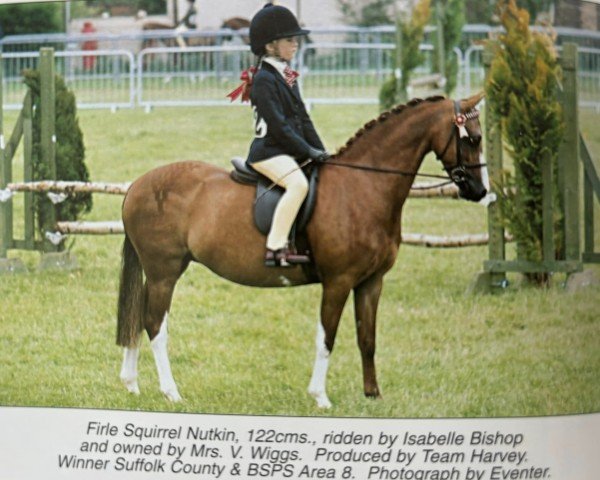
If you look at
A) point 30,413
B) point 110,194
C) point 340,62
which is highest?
point 340,62

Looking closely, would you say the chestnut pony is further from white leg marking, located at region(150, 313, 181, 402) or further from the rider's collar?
the rider's collar

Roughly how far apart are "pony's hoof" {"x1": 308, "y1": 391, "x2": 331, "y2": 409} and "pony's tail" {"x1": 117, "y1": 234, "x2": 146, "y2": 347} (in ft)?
3.00

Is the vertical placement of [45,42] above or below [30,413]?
above

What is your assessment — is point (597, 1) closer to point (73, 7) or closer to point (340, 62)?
point (340, 62)

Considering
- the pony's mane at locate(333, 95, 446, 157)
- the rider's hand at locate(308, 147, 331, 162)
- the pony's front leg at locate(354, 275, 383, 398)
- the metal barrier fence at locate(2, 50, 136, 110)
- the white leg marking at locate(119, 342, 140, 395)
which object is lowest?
the white leg marking at locate(119, 342, 140, 395)

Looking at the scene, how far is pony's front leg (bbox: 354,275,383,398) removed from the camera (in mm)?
6625

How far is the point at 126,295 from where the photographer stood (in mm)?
6859

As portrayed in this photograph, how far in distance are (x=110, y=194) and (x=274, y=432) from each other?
1.39 metres

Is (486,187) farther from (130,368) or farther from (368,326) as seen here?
(130,368)

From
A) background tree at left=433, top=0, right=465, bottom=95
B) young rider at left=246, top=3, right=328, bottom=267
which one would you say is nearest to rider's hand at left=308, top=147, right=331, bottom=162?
young rider at left=246, top=3, right=328, bottom=267

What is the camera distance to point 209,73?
265 inches

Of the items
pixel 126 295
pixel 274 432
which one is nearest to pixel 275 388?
A: pixel 274 432

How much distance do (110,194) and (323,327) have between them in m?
1.21

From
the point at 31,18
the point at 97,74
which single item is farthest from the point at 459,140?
the point at 31,18
